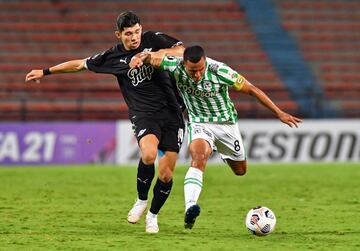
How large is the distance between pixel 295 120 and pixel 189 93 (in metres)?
0.97

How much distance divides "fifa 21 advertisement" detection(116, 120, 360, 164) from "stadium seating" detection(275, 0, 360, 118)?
3677mm

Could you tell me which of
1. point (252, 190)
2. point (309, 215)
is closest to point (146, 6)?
point (252, 190)

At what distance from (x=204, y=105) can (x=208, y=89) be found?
219 mm

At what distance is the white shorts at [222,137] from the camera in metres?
8.21

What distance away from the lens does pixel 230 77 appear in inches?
311

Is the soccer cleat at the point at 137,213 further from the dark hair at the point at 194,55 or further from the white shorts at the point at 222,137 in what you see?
the dark hair at the point at 194,55

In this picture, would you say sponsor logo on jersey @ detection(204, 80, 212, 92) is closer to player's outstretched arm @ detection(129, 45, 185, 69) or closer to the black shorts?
player's outstretched arm @ detection(129, 45, 185, 69)

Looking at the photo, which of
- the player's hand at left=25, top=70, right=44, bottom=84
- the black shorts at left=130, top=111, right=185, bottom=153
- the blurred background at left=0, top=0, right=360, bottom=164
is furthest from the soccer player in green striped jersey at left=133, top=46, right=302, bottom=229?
the blurred background at left=0, top=0, right=360, bottom=164

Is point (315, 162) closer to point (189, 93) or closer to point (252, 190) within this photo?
point (252, 190)

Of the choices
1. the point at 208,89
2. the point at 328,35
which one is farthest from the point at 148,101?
the point at 328,35

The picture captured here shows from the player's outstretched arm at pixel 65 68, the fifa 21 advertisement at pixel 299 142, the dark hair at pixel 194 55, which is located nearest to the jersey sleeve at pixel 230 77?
the dark hair at pixel 194 55

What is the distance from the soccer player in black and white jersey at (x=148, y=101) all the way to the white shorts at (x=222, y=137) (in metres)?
0.24

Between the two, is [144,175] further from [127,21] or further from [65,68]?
[127,21]

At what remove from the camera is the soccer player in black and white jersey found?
8.16 m
